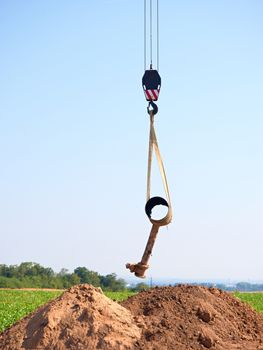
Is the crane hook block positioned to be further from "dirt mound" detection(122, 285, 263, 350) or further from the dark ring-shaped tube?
"dirt mound" detection(122, 285, 263, 350)

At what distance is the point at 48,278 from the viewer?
51.2 meters

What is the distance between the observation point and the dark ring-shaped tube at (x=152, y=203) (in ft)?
33.6

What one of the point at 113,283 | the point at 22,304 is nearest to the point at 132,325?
the point at 22,304

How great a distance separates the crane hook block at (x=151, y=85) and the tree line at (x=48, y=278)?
128ft

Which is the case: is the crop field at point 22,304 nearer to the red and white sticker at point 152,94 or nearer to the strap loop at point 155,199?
the strap loop at point 155,199

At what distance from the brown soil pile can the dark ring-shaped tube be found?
1397mm

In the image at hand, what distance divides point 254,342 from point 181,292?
5.10ft

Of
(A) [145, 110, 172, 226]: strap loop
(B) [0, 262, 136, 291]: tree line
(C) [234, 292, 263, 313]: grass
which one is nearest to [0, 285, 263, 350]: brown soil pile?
(A) [145, 110, 172, 226]: strap loop

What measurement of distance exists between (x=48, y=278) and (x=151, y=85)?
42.1m

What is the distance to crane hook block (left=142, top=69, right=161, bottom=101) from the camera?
415 inches

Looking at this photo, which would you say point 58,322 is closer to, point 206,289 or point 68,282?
point 206,289

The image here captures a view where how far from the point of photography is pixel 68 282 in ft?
167

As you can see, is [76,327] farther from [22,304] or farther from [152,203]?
[22,304]

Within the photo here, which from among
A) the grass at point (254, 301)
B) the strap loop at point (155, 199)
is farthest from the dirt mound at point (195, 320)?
the grass at point (254, 301)
